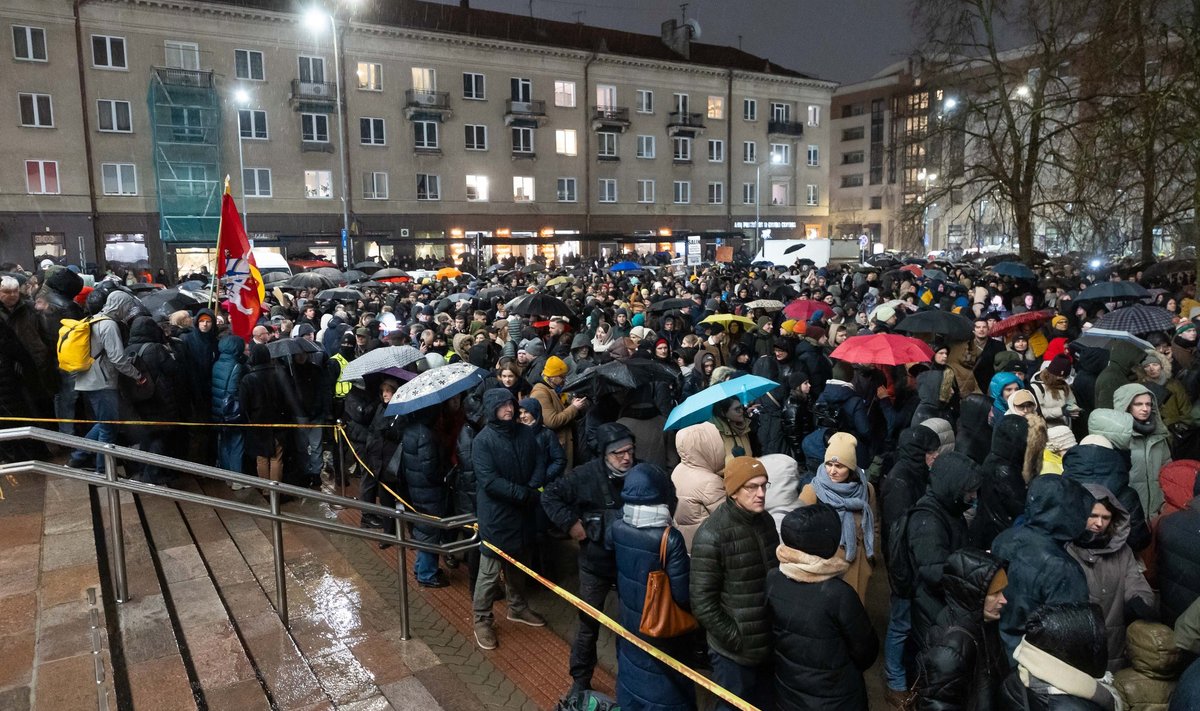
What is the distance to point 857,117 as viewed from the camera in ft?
281

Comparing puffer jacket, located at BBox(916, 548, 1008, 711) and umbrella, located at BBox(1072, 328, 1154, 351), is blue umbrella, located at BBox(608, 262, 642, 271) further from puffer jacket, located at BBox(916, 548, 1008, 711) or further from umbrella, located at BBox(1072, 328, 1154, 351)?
puffer jacket, located at BBox(916, 548, 1008, 711)

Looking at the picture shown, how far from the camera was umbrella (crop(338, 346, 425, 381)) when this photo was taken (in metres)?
7.73

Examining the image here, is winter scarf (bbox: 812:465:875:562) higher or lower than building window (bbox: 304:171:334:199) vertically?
lower

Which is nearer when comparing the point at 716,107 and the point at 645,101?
the point at 645,101

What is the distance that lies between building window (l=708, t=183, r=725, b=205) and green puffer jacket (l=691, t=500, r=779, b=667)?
54070mm

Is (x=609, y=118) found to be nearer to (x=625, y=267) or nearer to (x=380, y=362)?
(x=625, y=267)

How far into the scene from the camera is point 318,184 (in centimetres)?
4291

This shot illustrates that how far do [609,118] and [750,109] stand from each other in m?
12.4

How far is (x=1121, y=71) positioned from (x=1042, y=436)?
13.0 meters

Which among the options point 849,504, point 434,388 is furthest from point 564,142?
point 849,504

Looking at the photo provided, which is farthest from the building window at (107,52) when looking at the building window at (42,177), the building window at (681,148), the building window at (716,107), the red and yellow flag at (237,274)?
the building window at (716,107)

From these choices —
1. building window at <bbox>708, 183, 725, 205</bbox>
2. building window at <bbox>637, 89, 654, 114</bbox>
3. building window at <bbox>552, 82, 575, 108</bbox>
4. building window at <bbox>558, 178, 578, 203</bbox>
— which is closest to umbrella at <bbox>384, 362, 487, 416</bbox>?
building window at <bbox>558, 178, 578, 203</bbox>

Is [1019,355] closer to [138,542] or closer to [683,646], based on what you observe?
[683,646]

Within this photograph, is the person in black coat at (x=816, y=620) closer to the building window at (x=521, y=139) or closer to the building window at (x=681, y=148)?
the building window at (x=521, y=139)
